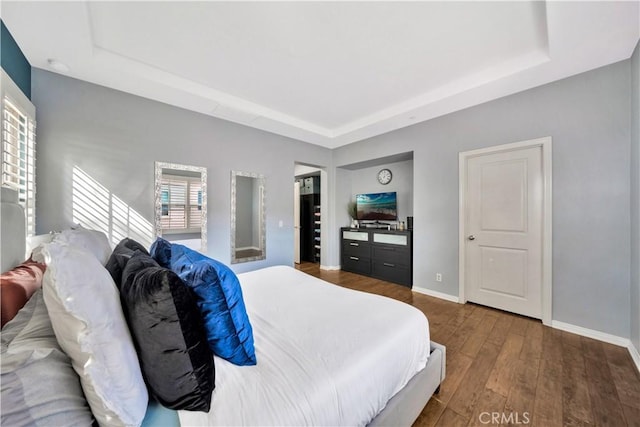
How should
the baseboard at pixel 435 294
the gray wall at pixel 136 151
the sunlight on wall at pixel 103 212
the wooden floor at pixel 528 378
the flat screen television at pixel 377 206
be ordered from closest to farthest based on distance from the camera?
the wooden floor at pixel 528 378 → the gray wall at pixel 136 151 → the sunlight on wall at pixel 103 212 → the baseboard at pixel 435 294 → the flat screen television at pixel 377 206

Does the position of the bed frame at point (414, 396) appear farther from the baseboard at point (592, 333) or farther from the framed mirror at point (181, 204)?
the framed mirror at point (181, 204)

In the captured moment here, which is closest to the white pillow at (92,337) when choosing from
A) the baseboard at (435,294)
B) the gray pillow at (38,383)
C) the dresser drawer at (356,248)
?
the gray pillow at (38,383)

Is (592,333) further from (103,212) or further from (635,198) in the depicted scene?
(103,212)

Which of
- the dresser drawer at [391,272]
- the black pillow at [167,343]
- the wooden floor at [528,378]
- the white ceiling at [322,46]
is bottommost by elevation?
the wooden floor at [528,378]

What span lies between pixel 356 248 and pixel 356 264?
1.05ft

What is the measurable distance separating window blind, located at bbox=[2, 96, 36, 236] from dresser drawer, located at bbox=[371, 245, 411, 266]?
433 centimetres

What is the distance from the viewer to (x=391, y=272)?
420cm

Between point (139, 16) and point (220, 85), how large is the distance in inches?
40.3

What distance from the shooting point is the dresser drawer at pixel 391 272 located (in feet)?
13.0

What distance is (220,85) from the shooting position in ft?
9.45

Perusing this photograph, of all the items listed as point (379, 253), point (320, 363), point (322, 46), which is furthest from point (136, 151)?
point (379, 253)

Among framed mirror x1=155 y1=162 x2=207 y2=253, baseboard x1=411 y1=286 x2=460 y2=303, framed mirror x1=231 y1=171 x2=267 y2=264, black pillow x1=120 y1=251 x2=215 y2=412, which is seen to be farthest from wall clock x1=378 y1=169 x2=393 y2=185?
black pillow x1=120 y1=251 x2=215 y2=412

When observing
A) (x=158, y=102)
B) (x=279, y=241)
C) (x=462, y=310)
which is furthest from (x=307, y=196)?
(x=462, y=310)

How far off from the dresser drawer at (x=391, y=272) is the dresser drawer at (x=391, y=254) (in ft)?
0.22
